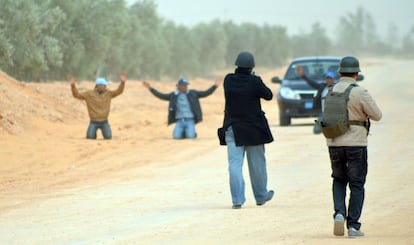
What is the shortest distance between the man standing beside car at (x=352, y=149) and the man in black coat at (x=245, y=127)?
108 inches

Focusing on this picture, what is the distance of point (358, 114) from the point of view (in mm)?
11750

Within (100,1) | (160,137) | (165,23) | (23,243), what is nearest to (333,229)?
(23,243)

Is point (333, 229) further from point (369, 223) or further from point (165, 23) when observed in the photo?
point (165, 23)

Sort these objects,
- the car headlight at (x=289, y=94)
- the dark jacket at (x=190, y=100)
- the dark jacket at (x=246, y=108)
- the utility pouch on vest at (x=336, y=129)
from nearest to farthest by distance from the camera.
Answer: the utility pouch on vest at (x=336, y=129) < the dark jacket at (x=246, y=108) < the dark jacket at (x=190, y=100) < the car headlight at (x=289, y=94)

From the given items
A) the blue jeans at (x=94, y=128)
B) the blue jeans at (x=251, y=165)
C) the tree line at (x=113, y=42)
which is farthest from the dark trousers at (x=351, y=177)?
the tree line at (x=113, y=42)

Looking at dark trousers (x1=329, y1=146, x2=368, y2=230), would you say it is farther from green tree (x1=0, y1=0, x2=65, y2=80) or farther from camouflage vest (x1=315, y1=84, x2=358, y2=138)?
green tree (x1=0, y1=0, x2=65, y2=80)

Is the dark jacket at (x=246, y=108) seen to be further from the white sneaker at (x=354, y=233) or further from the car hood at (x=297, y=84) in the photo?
the car hood at (x=297, y=84)

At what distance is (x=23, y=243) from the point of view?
1180cm

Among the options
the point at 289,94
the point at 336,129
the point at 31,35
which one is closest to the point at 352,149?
the point at 336,129

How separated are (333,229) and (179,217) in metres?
2.39

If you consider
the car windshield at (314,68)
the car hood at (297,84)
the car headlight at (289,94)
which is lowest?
the car headlight at (289,94)

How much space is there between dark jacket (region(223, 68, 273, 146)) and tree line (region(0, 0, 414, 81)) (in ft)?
81.0

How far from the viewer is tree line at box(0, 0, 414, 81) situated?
44.4 metres

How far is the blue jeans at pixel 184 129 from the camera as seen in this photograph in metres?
27.7
